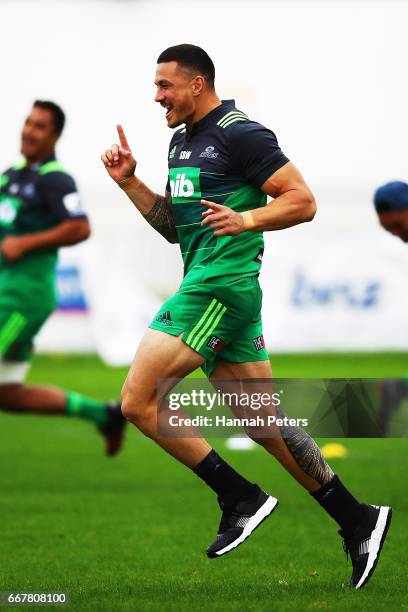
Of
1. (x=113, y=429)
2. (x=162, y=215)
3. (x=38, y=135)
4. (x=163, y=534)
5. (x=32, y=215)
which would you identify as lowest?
(x=113, y=429)

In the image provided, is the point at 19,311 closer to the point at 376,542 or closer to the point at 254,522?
the point at 254,522

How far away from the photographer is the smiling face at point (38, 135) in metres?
9.41

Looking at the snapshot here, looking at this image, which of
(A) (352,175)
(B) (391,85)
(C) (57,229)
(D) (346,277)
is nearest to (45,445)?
(C) (57,229)

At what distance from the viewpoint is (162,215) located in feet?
20.6

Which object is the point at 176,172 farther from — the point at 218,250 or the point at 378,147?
the point at 378,147

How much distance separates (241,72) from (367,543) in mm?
24931

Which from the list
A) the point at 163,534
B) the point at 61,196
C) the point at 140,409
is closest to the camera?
the point at 140,409

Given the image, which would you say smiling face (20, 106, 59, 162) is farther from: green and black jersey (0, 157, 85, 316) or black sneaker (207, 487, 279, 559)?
black sneaker (207, 487, 279, 559)

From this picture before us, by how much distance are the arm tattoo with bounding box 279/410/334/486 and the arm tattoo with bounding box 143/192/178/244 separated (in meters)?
1.18

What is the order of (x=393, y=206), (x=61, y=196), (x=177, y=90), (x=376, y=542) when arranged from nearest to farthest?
(x=376, y=542) < (x=177, y=90) < (x=393, y=206) < (x=61, y=196)

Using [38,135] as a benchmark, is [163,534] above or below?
below

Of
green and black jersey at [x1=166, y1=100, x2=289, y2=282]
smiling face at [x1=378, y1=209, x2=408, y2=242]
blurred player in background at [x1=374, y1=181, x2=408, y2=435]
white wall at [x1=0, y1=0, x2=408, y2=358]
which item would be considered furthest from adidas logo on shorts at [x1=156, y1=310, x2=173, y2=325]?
white wall at [x1=0, y1=0, x2=408, y2=358]

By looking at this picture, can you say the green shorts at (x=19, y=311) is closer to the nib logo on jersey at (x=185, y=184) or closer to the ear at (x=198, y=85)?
the nib logo on jersey at (x=185, y=184)

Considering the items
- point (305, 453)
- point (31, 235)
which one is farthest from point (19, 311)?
point (305, 453)
